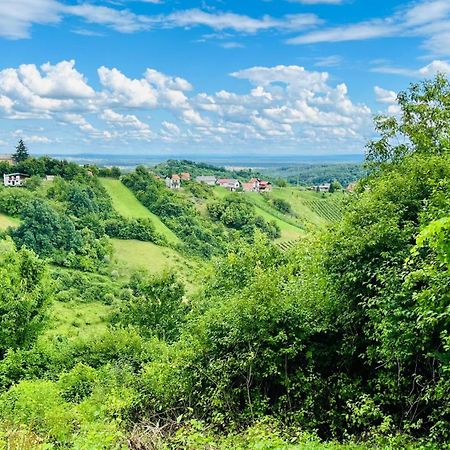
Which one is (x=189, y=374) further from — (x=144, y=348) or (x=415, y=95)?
(x=144, y=348)

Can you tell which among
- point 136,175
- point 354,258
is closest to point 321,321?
point 354,258

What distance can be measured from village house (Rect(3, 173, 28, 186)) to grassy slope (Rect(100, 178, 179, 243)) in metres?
16.2

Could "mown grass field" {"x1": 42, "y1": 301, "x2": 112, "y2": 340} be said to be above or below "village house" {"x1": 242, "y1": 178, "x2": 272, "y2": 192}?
below

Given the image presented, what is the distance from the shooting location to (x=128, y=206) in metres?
95.6

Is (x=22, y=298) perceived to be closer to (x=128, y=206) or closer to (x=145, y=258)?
(x=145, y=258)

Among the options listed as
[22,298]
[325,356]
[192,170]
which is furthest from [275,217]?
[325,356]

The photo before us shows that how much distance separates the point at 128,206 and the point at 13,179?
23.2 m

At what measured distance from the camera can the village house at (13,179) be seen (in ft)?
307

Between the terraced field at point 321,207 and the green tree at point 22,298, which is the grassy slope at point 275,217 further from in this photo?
the green tree at point 22,298

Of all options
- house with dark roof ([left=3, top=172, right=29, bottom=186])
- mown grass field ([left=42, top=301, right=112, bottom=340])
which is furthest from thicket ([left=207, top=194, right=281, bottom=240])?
house with dark roof ([left=3, top=172, right=29, bottom=186])

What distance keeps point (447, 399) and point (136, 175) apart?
330 ft

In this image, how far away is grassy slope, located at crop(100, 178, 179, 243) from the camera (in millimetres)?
88325

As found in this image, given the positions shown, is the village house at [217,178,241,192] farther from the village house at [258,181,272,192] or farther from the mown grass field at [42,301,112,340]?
the mown grass field at [42,301,112,340]

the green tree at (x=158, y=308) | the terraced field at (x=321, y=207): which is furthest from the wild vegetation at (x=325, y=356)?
the terraced field at (x=321, y=207)
